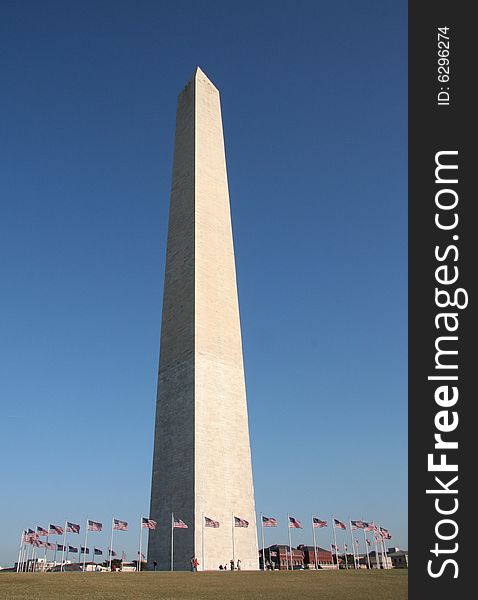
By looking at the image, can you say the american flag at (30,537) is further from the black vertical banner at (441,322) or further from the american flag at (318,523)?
the black vertical banner at (441,322)

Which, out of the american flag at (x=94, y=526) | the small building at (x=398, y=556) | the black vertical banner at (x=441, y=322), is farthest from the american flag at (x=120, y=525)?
the small building at (x=398, y=556)

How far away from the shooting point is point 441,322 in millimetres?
13523

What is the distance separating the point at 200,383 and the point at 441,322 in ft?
74.9

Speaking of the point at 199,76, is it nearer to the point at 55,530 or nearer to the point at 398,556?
the point at 55,530

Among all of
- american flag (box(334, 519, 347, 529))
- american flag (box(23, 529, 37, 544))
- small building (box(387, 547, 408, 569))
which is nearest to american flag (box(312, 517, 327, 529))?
american flag (box(334, 519, 347, 529))

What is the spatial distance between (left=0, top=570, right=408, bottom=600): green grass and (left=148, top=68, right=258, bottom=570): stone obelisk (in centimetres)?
1070

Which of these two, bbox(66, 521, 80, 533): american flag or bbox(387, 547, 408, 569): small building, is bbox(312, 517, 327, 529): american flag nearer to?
bbox(66, 521, 80, 533): american flag

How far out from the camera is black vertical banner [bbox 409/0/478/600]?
1207 cm

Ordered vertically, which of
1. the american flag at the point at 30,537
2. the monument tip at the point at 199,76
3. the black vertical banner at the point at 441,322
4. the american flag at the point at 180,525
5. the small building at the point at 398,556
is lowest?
the small building at the point at 398,556

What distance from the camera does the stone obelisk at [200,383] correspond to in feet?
109

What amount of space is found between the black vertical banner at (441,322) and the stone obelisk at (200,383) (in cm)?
2161

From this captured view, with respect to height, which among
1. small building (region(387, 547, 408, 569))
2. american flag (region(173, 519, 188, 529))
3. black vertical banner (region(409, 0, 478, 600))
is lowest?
small building (region(387, 547, 408, 569))

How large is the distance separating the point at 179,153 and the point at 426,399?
33.8 metres

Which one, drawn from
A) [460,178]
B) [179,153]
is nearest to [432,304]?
[460,178]
